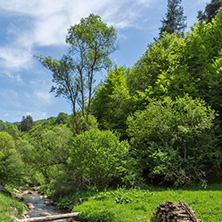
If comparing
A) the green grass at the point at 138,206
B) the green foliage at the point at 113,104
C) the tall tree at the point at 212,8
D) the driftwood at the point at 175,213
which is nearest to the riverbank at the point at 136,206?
the green grass at the point at 138,206

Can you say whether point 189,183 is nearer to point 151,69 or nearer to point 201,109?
point 201,109

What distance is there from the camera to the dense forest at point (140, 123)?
1480 centimetres

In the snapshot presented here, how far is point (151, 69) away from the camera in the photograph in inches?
1023

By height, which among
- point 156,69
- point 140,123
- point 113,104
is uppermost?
point 156,69

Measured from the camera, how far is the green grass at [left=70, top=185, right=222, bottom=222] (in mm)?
7932

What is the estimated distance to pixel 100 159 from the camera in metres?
14.7

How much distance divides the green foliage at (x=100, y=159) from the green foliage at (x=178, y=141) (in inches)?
59.4

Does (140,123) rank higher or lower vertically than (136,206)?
higher

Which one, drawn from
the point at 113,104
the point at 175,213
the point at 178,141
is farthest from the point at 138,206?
the point at 113,104

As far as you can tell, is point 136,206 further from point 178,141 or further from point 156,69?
point 156,69

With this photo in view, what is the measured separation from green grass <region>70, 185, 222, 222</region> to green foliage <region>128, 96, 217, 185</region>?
3.24 meters

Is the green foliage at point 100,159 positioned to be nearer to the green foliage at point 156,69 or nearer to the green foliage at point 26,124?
the green foliage at point 156,69

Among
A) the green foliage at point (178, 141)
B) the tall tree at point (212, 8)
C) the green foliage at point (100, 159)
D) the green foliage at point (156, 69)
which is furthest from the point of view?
the tall tree at point (212, 8)

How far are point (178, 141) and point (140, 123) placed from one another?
3290 millimetres
